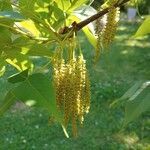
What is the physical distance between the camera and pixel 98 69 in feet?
23.0

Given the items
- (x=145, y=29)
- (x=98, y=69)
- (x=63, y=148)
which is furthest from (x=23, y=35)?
(x=98, y=69)

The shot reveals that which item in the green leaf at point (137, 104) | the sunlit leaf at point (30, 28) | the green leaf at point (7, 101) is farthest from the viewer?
the sunlit leaf at point (30, 28)

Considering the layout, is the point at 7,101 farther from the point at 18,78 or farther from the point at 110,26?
the point at 110,26

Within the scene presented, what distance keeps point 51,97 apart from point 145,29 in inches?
8.8

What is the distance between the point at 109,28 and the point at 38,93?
0.14m

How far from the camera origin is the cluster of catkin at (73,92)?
728 millimetres

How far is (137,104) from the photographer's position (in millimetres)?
693

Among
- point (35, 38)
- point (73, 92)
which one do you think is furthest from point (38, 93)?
point (35, 38)

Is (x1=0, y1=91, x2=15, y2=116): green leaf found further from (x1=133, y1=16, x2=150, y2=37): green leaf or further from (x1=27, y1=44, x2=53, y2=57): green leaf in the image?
(x1=133, y1=16, x2=150, y2=37): green leaf

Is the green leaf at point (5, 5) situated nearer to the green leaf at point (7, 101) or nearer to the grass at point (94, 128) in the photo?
the green leaf at point (7, 101)

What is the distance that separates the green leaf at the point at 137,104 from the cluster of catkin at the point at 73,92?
6 centimetres

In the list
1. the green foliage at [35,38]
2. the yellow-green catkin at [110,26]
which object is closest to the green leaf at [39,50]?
the green foliage at [35,38]

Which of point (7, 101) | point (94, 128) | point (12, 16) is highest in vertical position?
point (12, 16)

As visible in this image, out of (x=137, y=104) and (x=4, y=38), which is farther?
(x=4, y=38)
